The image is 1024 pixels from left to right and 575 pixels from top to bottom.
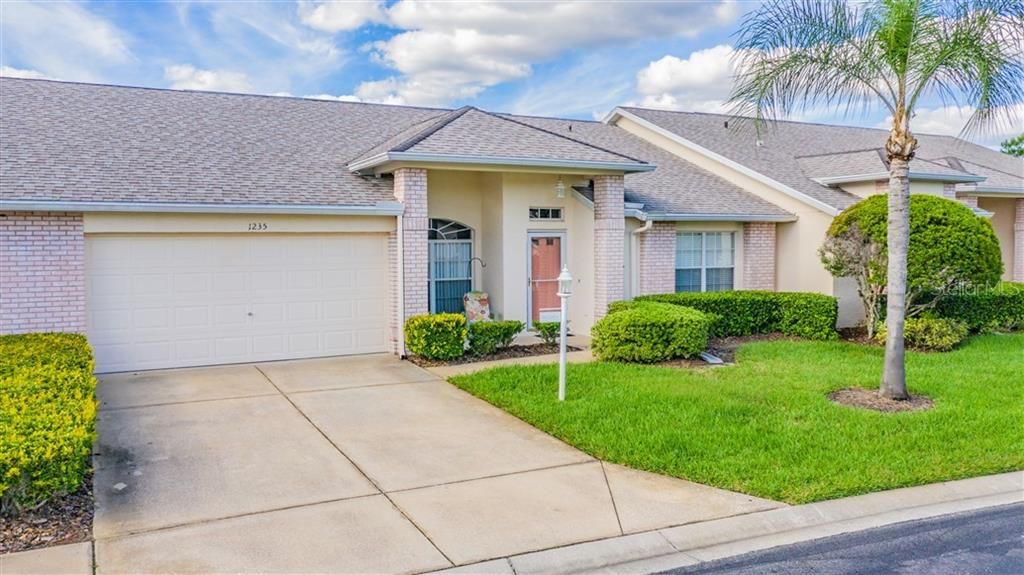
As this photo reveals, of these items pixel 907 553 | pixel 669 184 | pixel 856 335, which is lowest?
pixel 907 553

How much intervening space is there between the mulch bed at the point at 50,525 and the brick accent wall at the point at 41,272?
586 cm

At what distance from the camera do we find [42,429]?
5.94 meters

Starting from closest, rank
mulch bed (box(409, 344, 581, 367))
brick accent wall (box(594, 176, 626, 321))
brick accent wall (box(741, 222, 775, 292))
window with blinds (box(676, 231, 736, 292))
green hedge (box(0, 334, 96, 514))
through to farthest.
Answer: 1. green hedge (box(0, 334, 96, 514))
2. mulch bed (box(409, 344, 581, 367))
3. brick accent wall (box(594, 176, 626, 321))
4. window with blinds (box(676, 231, 736, 292))
5. brick accent wall (box(741, 222, 775, 292))

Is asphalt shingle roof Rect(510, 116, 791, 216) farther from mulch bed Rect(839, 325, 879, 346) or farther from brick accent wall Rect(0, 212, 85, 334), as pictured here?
brick accent wall Rect(0, 212, 85, 334)

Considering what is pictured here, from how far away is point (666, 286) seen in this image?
15984 millimetres

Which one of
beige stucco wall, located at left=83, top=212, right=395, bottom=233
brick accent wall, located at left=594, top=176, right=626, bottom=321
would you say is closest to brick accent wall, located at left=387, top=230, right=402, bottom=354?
beige stucco wall, located at left=83, top=212, right=395, bottom=233

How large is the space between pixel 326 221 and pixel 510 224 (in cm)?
342

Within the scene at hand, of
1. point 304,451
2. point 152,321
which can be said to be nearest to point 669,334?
point 304,451

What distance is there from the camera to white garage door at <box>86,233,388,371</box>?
1155 centimetres

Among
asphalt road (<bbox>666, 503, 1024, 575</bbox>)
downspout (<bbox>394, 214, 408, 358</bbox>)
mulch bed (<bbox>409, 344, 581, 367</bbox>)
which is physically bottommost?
asphalt road (<bbox>666, 503, 1024, 575</bbox>)

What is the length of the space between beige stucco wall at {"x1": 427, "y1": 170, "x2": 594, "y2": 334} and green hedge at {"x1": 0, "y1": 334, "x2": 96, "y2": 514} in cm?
758

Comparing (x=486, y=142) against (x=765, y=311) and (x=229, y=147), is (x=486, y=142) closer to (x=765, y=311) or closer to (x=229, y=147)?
(x=229, y=147)

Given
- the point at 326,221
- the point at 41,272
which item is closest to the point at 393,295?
the point at 326,221

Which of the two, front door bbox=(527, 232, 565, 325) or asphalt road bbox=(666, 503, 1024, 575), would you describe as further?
front door bbox=(527, 232, 565, 325)
